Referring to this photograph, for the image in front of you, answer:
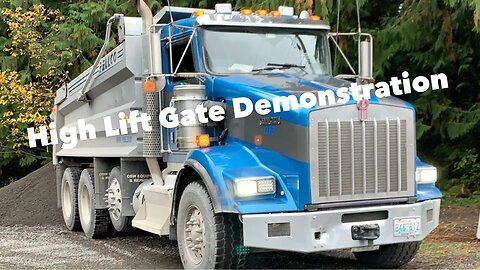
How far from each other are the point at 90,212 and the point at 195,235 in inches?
163

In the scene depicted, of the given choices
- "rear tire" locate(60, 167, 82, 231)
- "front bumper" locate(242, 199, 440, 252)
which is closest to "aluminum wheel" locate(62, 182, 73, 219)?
"rear tire" locate(60, 167, 82, 231)

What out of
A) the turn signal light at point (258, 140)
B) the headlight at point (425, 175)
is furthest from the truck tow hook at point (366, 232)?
the turn signal light at point (258, 140)

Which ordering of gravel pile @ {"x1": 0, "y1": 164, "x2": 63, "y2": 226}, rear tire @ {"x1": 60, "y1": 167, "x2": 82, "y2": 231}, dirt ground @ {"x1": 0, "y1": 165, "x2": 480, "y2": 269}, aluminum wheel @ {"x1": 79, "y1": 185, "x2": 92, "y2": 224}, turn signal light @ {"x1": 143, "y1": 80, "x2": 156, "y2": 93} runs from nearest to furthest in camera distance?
1. turn signal light @ {"x1": 143, "y1": 80, "x2": 156, "y2": 93}
2. dirt ground @ {"x1": 0, "y1": 165, "x2": 480, "y2": 269}
3. aluminum wheel @ {"x1": 79, "y1": 185, "x2": 92, "y2": 224}
4. rear tire @ {"x1": 60, "y1": 167, "x2": 82, "y2": 231}
5. gravel pile @ {"x1": 0, "y1": 164, "x2": 63, "y2": 226}

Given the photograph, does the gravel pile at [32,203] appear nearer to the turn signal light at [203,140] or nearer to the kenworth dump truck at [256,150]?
the kenworth dump truck at [256,150]

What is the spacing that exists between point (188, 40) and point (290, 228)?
2.52m

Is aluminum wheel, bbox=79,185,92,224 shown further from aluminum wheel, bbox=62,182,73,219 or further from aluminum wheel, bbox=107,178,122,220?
aluminum wheel, bbox=107,178,122,220

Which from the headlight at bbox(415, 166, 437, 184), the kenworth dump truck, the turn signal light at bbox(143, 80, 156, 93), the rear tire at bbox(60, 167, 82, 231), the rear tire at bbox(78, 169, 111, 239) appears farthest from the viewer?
the rear tire at bbox(60, 167, 82, 231)

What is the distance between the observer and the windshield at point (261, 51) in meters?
7.28

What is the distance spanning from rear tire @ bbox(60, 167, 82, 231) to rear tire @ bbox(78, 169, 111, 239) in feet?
0.63

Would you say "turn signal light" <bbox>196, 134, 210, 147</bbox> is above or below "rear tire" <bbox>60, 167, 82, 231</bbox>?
above

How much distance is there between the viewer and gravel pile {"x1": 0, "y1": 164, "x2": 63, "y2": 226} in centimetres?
1252

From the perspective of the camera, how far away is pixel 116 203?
9.40 meters

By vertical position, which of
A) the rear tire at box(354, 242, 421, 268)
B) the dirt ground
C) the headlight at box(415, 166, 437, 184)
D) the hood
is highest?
the hood

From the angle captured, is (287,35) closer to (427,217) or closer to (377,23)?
(427,217)
